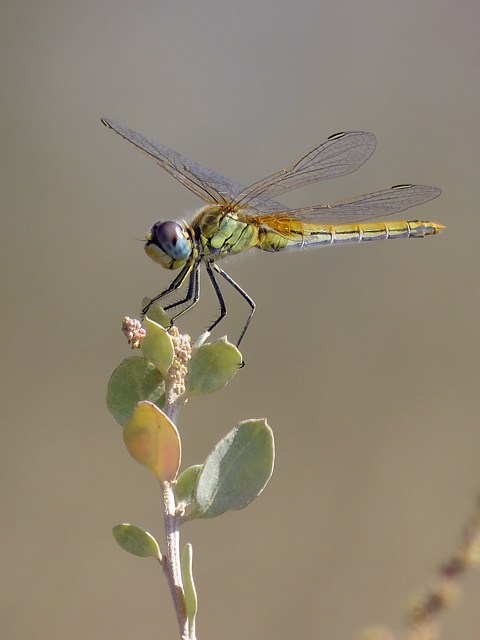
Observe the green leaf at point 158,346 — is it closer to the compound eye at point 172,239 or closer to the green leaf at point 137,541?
the green leaf at point 137,541

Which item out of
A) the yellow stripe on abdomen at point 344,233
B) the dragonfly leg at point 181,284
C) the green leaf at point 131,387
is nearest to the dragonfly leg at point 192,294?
the dragonfly leg at point 181,284

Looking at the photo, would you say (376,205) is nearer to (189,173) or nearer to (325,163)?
(325,163)

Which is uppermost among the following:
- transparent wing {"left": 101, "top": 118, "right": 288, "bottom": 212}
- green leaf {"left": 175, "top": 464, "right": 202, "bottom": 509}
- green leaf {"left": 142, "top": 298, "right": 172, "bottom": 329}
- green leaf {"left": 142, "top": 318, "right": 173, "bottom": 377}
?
transparent wing {"left": 101, "top": 118, "right": 288, "bottom": 212}

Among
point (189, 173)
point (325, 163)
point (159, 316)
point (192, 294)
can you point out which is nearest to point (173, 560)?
point (159, 316)

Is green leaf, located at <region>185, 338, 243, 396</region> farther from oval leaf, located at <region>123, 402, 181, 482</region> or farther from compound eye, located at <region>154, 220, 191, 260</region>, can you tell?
compound eye, located at <region>154, 220, 191, 260</region>

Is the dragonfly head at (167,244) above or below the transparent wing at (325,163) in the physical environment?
below

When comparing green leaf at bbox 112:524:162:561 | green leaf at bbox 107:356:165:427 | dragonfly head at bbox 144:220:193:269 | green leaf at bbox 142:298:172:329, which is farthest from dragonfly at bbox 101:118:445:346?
green leaf at bbox 112:524:162:561
